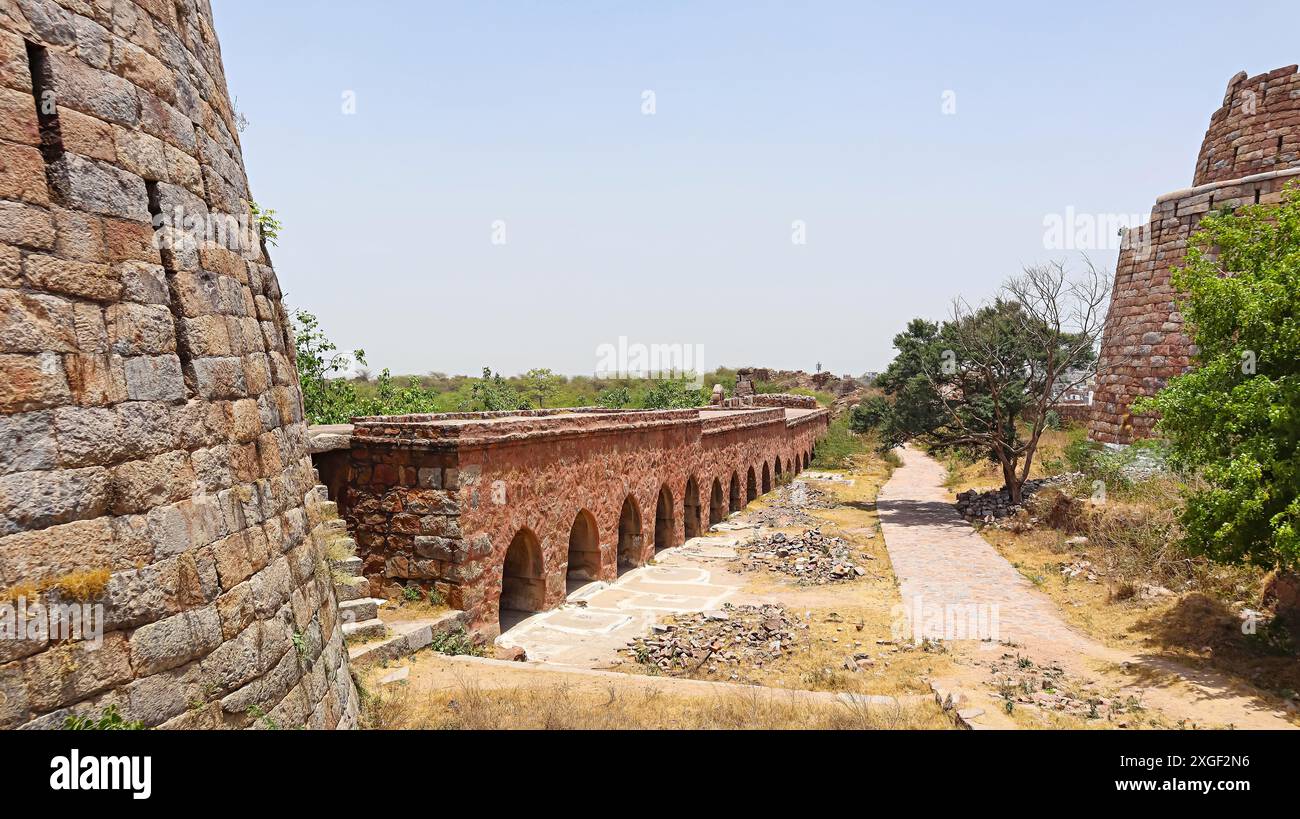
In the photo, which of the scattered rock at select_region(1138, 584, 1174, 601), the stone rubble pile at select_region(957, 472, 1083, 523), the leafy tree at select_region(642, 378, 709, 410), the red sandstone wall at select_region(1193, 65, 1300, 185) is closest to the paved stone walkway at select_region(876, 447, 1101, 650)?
the stone rubble pile at select_region(957, 472, 1083, 523)

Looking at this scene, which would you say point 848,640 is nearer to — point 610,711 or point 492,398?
point 610,711

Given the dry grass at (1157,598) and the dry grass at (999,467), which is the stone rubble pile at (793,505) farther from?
the dry grass at (1157,598)

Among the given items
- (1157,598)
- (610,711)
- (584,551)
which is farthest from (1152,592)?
(610,711)

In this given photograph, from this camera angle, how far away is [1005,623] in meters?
11.7

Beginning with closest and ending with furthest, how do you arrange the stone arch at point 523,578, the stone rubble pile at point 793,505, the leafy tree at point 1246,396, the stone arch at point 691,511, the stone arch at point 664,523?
the leafy tree at point 1246,396 → the stone arch at point 523,578 → the stone arch at point 664,523 → the stone arch at point 691,511 → the stone rubble pile at point 793,505

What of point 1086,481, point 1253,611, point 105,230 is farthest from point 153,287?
point 1086,481

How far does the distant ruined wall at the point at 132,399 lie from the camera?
320cm

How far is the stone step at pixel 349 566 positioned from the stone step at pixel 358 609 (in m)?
0.30

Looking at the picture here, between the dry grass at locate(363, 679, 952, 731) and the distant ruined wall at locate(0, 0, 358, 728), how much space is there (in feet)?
5.18

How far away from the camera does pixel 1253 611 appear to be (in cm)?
1012

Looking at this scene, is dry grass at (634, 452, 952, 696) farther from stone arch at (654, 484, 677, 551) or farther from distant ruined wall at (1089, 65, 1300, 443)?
distant ruined wall at (1089, 65, 1300, 443)

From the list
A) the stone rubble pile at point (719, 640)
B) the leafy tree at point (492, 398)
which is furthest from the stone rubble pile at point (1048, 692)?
the leafy tree at point (492, 398)

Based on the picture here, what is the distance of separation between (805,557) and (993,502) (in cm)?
806
